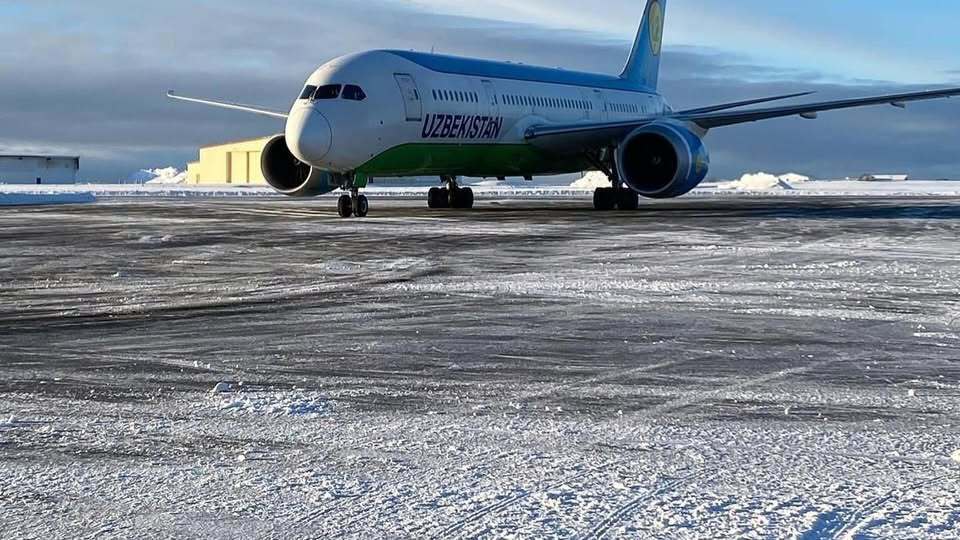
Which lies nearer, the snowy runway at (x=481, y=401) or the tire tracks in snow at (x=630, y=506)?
the tire tracks in snow at (x=630, y=506)

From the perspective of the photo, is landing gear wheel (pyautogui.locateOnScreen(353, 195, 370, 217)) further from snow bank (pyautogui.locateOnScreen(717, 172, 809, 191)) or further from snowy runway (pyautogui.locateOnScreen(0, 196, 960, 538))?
snow bank (pyautogui.locateOnScreen(717, 172, 809, 191))

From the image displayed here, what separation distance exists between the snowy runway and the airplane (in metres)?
Answer: 11.0

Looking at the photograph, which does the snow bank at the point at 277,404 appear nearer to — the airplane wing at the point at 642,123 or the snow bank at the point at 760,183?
the airplane wing at the point at 642,123

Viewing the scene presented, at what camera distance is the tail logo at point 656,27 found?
37.5 metres

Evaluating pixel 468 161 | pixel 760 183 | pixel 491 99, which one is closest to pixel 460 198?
pixel 468 161

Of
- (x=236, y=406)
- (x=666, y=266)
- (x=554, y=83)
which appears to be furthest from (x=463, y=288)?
(x=554, y=83)

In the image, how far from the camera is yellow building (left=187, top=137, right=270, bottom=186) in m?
79.3

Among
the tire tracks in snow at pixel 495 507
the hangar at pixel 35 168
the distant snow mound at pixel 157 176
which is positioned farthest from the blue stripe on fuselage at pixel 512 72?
the distant snow mound at pixel 157 176

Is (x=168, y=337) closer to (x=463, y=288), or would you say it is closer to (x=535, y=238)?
(x=463, y=288)

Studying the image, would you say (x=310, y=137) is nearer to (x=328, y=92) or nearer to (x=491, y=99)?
(x=328, y=92)

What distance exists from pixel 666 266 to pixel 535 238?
4429 millimetres

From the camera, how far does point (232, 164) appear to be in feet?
271

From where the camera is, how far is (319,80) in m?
22.5

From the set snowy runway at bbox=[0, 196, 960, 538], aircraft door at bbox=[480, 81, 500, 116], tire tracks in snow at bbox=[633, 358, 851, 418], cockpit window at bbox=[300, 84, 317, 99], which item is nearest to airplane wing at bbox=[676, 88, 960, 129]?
aircraft door at bbox=[480, 81, 500, 116]
